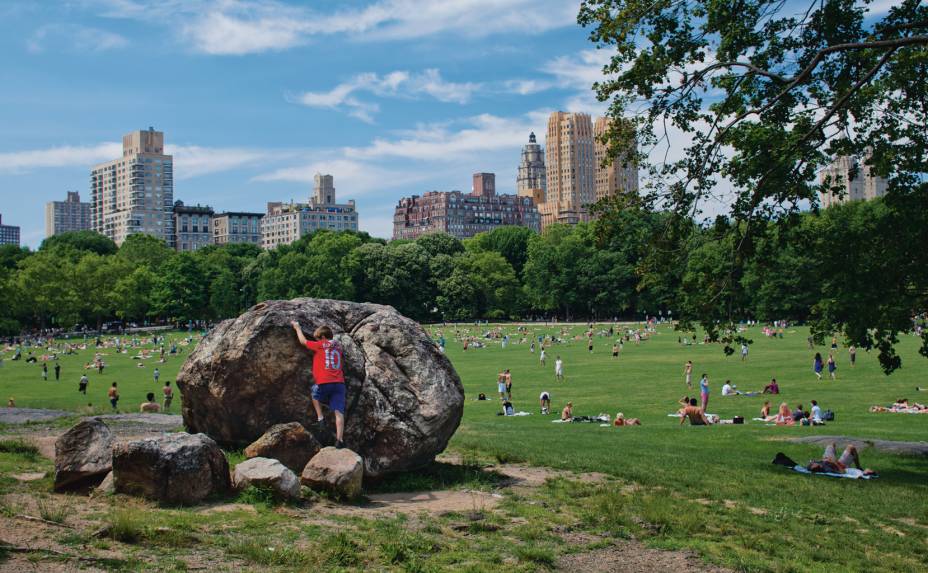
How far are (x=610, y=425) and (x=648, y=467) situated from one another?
1263 cm

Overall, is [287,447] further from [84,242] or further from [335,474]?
[84,242]

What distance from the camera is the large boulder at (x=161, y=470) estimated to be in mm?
12531

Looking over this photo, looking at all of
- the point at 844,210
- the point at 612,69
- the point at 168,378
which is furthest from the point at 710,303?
the point at 844,210

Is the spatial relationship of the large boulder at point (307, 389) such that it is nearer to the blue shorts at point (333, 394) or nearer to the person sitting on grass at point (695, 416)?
the blue shorts at point (333, 394)

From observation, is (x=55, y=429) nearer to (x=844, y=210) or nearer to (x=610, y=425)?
(x=610, y=425)

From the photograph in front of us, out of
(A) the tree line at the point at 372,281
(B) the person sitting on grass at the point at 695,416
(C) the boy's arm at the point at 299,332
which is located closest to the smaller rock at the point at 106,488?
(C) the boy's arm at the point at 299,332

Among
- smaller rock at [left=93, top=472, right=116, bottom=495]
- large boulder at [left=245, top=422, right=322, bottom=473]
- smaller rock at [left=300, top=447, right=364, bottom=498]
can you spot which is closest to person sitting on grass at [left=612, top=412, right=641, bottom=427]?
large boulder at [left=245, top=422, right=322, bottom=473]

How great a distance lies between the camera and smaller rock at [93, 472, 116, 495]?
41.9ft

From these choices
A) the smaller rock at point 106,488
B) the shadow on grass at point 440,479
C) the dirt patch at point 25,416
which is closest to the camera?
the smaller rock at point 106,488

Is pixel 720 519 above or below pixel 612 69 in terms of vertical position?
below

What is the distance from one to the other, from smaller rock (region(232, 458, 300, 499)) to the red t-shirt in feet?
5.77

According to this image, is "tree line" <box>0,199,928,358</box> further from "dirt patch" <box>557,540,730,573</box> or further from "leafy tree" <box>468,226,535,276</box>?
"dirt patch" <box>557,540,730,573</box>

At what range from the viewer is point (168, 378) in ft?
188

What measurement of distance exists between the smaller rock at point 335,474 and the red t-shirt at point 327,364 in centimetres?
136
